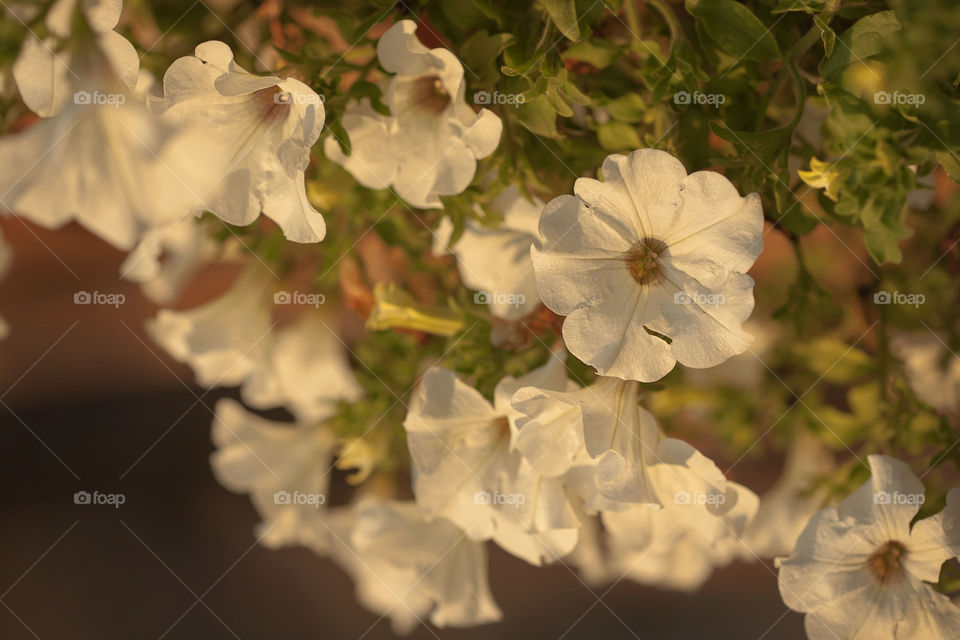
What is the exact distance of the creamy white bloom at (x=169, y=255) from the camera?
0.80 m


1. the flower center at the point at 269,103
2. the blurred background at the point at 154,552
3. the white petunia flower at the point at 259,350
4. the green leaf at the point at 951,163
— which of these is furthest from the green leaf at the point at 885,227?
the blurred background at the point at 154,552

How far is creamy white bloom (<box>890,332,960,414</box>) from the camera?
89cm

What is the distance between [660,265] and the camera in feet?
1.94

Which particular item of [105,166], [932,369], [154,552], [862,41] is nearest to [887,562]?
[932,369]

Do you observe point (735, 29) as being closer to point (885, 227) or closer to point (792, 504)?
point (885, 227)

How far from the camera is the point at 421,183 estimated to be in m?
0.65

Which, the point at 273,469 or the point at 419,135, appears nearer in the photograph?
the point at 419,135

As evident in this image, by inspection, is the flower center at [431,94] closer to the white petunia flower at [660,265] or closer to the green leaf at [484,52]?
the green leaf at [484,52]

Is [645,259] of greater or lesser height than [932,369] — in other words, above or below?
above

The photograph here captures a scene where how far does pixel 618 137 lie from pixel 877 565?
469 millimetres

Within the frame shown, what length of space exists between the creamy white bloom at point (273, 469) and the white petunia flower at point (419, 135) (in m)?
0.45

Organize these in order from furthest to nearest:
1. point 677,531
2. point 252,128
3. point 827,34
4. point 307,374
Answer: point 307,374
point 677,531
point 252,128
point 827,34

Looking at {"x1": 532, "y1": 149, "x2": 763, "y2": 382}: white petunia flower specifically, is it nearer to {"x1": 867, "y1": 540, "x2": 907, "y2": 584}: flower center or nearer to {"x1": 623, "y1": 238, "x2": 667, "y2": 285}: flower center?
{"x1": 623, "y1": 238, "x2": 667, "y2": 285}: flower center

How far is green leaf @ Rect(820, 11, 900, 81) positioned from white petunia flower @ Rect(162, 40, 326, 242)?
40 cm
